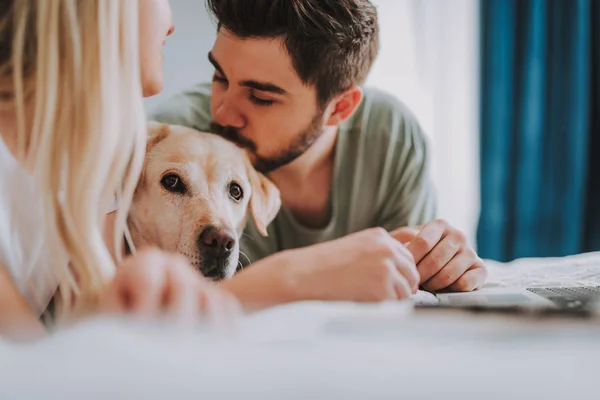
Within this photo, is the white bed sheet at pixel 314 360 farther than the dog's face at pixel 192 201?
No

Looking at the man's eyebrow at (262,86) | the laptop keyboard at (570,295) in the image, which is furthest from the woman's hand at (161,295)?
the laptop keyboard at (570,295)

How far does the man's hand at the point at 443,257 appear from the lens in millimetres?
907

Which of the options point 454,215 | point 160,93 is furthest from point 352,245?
point 160,93

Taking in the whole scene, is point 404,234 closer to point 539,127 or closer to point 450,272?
point 450,272

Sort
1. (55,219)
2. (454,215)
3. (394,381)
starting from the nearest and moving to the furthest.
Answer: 1. (394,381)
2. (55,219)
3. (454,215)

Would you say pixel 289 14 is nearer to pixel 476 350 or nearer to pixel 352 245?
pixel 352 245

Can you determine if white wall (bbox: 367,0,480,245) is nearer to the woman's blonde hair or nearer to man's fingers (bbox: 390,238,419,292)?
man's fingers (bbox: 390,238,419,292)

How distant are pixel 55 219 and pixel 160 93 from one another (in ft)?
0.87

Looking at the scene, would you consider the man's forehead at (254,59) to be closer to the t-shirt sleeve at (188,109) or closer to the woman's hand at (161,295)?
the t-shirt sleeve at (188,109)

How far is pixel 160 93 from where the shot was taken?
0.90m

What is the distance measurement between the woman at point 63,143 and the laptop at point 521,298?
0.35m

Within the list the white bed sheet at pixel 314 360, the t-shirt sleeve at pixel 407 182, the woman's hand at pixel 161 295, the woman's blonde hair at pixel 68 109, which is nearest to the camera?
the white bed sheet at pixel 314 360

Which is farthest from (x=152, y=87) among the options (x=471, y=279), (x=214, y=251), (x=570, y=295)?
(x=570, y=295)

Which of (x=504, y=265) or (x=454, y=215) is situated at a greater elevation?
(x=454, y=215)
